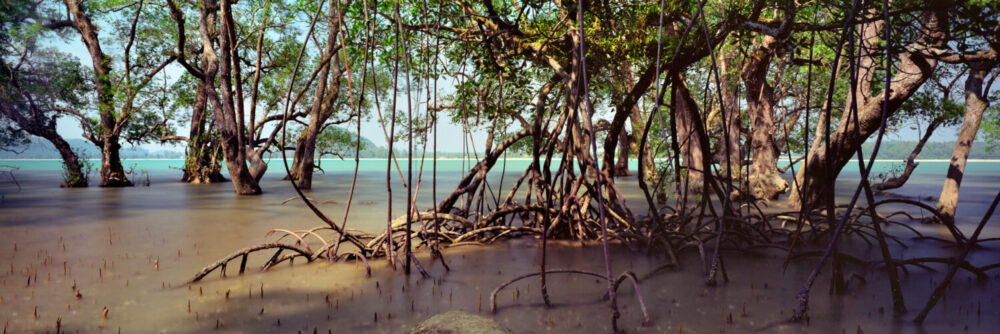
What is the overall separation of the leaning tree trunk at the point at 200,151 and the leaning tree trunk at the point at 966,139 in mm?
16337

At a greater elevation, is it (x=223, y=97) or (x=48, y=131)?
(x=223, y=97)

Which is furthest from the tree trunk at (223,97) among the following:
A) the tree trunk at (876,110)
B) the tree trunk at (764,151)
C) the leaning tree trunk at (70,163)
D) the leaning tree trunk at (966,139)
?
the leaning tree trunk at (966,139)

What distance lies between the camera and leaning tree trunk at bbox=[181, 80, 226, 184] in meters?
13.9

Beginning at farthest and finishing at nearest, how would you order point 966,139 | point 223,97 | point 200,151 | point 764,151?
point 200,151 < point 223,97 < point 764,151 < point 966,139

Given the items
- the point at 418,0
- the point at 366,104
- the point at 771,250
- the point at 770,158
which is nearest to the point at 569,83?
the point at 418,0

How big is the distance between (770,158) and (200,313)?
901cm

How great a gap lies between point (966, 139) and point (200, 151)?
17743 mm

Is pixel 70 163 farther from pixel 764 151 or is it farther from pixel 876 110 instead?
pixel 876 110

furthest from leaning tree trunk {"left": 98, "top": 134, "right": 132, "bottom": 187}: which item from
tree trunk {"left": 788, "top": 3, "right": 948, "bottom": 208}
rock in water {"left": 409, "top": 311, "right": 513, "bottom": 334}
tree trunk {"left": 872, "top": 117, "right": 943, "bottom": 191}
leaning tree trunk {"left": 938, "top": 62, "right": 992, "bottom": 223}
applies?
tree trunk {"left": 872, "top": 117, "right": 943, "bottom": 191}

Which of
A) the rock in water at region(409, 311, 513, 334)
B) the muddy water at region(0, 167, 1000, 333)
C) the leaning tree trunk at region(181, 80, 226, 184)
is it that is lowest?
the muddy water at region(0, 167, 1000, 333)

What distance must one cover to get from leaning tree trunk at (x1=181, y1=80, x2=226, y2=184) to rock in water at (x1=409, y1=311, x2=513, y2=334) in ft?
47.1

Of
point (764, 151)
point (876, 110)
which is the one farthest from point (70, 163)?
point (876, 110)

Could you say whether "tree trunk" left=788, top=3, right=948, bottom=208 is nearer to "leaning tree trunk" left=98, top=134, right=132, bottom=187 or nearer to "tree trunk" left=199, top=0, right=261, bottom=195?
"tree trunk" left=199, top=0, right=261, bottom=195

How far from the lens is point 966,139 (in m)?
5.18
